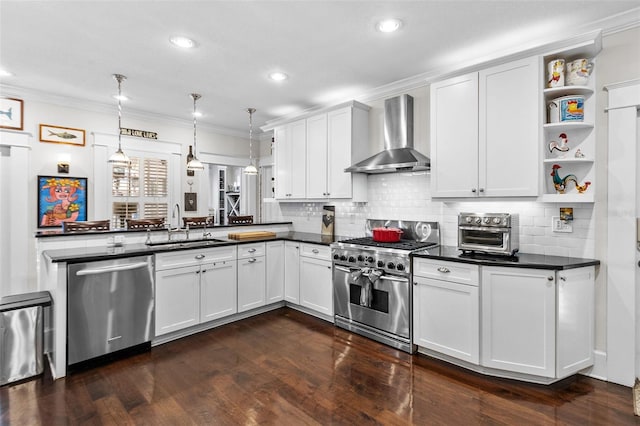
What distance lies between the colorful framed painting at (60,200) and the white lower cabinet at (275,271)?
2637 millimetres

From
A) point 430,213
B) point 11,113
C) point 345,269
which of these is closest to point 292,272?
point 345,269

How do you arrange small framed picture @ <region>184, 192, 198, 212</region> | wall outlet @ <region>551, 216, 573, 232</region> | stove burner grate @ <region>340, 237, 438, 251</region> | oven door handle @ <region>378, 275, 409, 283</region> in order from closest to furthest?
wall outlet @ <region>551, 216, 573, 232</region> < oven door handle @ <region>378, 275, 409, 283</region> < stove burner grate @ <region>340, 237, 438, 251</region> < small framed picture @ <region>184, 192, 198, 212</region>

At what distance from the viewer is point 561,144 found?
281 centimetres

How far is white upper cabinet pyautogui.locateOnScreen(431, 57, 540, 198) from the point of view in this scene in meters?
2.73

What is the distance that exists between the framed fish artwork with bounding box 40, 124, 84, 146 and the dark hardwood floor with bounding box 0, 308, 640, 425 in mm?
3099

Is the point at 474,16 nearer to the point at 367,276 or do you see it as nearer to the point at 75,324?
the point at 367,276

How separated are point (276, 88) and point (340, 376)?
129 inches

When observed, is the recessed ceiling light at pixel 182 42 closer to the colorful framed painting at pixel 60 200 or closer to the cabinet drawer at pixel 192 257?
the cabinet drawer at pixel 192 257

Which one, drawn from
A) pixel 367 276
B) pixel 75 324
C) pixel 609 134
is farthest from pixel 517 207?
pixel 75 324

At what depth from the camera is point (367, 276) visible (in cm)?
349

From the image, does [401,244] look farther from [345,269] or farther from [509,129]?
[509,129]

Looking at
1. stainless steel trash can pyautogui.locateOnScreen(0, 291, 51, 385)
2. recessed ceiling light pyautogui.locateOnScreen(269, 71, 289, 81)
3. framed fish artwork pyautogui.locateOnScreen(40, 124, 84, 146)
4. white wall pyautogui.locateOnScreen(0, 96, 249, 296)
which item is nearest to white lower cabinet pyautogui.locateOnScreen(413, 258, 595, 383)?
recessed ceiling light pyautogui.locateOnScreen(269, 71, 289, 81)

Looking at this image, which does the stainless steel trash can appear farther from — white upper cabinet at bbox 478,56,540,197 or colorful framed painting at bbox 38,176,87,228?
white upper cabinet at bbox 478,56,540,197

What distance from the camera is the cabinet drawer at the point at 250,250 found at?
4066mm
